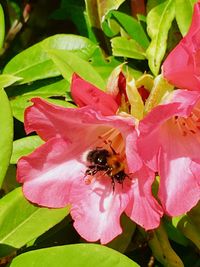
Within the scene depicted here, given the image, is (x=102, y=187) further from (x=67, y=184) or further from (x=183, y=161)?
(x=183, y=161)

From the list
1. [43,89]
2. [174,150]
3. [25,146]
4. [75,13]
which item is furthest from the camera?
[75,13]

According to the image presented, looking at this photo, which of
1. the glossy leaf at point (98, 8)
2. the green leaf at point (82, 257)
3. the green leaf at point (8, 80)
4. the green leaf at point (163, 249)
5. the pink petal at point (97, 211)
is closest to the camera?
the green leaf at point (82, 257)

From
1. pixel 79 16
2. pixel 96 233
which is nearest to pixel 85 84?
pixel 96 233

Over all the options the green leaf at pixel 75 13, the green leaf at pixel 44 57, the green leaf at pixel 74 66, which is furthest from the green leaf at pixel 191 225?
the green leaf at pixel 75 13

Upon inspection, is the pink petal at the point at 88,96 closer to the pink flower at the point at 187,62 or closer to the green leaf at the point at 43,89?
the pink flower at the point at 187,62

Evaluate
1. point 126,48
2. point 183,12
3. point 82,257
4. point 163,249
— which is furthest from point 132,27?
point 82,257

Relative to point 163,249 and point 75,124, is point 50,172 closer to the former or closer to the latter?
point 75,124

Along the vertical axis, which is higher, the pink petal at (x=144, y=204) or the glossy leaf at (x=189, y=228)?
the pink petal at (x=144, y=204)

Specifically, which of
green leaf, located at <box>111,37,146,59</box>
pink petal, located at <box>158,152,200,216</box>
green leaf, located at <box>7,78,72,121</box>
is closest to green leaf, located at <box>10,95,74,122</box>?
green leaf, located at <box>7,78,72,121</box>
